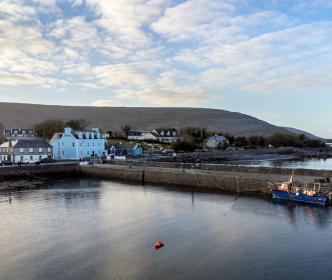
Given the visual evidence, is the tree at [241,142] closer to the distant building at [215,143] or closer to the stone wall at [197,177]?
the distant building at [215,143]

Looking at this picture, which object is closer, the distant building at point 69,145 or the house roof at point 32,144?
the house roof at point 32,144

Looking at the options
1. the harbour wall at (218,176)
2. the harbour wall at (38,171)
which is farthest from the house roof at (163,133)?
the harbour wall at (218,176)

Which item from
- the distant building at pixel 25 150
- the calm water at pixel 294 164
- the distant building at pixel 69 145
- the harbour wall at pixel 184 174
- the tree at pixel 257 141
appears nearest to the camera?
the harbour wall at pixel 184 174

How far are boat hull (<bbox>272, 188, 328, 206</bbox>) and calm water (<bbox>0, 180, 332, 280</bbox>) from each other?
4.39 ft

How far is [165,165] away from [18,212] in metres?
27.2

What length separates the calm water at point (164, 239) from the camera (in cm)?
1720

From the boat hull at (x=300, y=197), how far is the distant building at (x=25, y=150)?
155 ft

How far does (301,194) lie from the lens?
103 ft

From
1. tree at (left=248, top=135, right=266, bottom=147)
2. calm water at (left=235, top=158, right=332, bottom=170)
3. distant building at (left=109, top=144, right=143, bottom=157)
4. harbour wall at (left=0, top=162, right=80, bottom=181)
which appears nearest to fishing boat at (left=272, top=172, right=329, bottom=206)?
harbour wall at (left=0, top=162, right=80, bottom=181)

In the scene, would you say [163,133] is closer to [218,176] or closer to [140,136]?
[140,136]

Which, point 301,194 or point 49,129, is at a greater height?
point 49,129

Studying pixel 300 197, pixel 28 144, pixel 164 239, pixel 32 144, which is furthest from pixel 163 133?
pixel 164 239

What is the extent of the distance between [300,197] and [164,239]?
1462 cm

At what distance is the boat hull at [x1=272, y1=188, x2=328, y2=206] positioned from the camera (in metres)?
30.3
